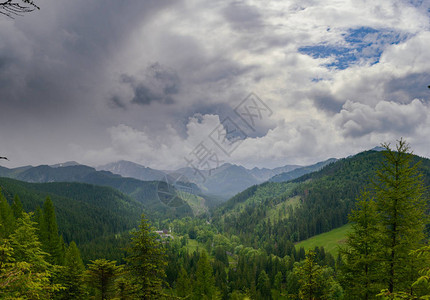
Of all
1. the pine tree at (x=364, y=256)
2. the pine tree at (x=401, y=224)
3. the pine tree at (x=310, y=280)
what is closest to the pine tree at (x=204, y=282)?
the pine tree at (x=364, y=256)

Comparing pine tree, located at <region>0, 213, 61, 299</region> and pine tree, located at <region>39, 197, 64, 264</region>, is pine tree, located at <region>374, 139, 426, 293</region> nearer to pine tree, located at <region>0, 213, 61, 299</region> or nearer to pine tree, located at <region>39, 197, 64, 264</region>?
pine tree, located at <region>0, 213, 61, 299</region>

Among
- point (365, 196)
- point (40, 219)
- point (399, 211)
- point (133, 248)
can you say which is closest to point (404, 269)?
point (399, 211)

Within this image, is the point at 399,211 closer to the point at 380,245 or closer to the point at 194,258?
the point at 380,245

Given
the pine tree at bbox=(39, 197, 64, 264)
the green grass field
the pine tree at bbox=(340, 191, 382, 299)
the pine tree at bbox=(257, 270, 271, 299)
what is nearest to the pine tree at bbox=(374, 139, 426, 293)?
the pine tree at bbox=(340, 191, 382, 299)

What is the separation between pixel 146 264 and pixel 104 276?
3906 mm

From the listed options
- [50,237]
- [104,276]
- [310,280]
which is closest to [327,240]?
[50,237]

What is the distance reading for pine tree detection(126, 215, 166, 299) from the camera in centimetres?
1792

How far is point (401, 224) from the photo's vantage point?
18.5 meters

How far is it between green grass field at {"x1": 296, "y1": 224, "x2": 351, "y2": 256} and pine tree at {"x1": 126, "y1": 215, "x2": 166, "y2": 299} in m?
165

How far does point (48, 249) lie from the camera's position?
49031 millimetres

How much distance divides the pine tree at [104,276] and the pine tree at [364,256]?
2108 cm

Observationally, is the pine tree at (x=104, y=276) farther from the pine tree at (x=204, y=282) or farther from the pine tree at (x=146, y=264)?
the pine tree at (x=204, y=282)

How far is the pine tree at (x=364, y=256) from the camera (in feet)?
63.5

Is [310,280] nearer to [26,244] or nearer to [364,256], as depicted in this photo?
[364,256]
